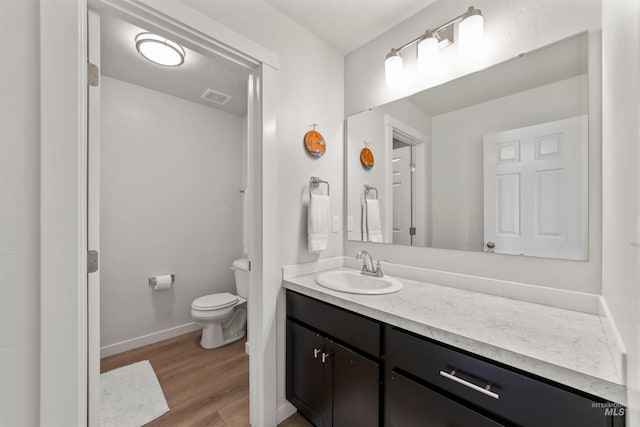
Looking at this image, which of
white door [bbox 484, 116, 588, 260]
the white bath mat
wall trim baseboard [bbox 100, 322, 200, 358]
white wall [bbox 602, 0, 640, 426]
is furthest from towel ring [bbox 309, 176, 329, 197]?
wall trim baseboard [bbox 100, 322, 200, 358]

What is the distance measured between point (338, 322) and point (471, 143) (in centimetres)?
118

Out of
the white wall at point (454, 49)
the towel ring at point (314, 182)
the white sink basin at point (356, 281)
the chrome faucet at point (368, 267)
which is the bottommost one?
the white sink basin at point (356, 281)

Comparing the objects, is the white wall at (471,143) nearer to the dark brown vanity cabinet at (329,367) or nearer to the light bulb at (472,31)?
the light bulb at (472,31)

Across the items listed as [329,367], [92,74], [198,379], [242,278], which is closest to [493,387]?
[329,367]

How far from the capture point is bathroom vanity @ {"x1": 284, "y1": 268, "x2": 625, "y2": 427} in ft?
2.31

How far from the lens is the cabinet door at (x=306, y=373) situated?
1.35 metres

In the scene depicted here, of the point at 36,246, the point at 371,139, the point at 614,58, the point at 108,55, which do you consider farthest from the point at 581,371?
the point at 108,55

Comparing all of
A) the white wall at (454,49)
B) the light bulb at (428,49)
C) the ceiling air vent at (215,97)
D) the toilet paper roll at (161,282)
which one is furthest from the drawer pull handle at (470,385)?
the ceiling air vent at (215,97)

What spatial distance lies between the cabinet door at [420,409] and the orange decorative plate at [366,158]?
4.30 ft

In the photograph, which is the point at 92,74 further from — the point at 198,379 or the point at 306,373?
the point at 198,379

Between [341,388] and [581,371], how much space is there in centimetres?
92

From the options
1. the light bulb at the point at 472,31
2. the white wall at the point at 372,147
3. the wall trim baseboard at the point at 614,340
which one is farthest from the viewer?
the white wall at the point at 372,147

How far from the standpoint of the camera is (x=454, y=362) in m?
0.88

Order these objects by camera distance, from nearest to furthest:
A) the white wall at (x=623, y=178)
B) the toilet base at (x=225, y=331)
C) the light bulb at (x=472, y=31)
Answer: the white wall at (x=623, y=178) < the light bulb at (x=472, y=31) < the toilet base at (x=225, y=331)
